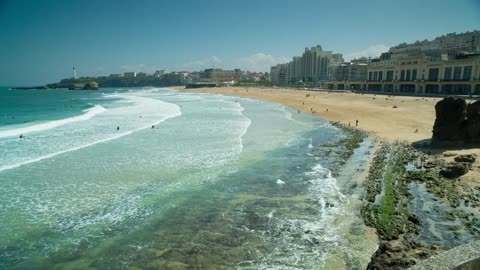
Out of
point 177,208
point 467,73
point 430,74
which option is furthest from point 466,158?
point 430,74

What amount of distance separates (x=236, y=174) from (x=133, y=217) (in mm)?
6605

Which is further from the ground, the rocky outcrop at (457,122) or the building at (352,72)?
the building at (352,72)

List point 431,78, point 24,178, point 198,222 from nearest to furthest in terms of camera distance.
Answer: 1. point 198,222
2. point 24,178
3. point 431,78

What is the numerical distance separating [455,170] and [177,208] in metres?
13.2

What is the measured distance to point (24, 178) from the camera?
1805 centimetres

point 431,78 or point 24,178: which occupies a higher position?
point 431,78

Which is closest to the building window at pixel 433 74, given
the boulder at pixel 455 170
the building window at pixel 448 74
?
the building window at pixel 448 74

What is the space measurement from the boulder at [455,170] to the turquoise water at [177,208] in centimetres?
478

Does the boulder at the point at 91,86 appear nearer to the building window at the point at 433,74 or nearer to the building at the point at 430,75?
the building at the point at 430,75

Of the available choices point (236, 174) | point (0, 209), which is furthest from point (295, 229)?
Result: point (0, 209)

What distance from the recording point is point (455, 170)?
16328 millimetres

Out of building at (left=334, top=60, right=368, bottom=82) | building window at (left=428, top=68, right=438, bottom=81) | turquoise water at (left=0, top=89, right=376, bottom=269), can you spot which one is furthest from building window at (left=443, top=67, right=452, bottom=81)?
turquoise water at (left=0, top=89, right=376, bottom=269)

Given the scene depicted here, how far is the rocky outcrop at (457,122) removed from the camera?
2148 cm

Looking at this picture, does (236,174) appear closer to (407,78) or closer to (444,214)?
(444,214)
